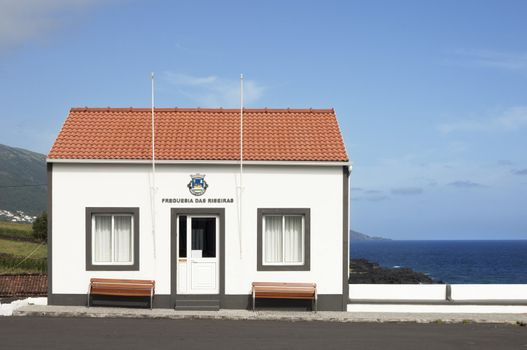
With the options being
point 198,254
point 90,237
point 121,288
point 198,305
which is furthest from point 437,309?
point 90,237

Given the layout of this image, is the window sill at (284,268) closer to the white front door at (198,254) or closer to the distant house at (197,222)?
the distant house at (197,222)

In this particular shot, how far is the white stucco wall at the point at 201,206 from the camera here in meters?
19.3

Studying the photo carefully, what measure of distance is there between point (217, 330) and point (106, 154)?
5.98m

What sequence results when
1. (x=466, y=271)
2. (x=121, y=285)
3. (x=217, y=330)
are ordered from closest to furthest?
(x=217, y=330) → (x=121, y=285) → (x=466, y=271)

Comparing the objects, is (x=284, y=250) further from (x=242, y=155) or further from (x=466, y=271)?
(x=466, y=271)

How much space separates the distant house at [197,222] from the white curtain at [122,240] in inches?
1.0

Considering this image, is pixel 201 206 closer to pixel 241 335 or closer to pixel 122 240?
pixel 122 240

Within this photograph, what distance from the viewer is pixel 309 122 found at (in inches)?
846

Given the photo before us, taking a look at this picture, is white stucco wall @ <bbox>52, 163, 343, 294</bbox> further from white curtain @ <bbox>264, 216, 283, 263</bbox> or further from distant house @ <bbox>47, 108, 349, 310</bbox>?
white curtain @ <bbox>264, 216, 283, 263</bbox>

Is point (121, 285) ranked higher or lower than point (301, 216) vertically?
lower

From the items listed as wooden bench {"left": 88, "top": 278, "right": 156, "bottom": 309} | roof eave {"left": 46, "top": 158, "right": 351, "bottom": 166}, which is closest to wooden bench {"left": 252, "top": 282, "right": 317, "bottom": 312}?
wooden bench {"left": 88, "top": 278, "right": 156, "bottom": 309}

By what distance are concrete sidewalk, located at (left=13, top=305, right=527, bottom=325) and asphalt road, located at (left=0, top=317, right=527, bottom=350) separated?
1.49 feet

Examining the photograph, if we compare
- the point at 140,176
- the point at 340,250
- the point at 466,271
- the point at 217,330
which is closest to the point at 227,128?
the point at 140,176

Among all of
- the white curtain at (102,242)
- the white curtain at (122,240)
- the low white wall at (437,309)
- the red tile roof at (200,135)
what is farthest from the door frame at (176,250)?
the low white wall at (437,309)
